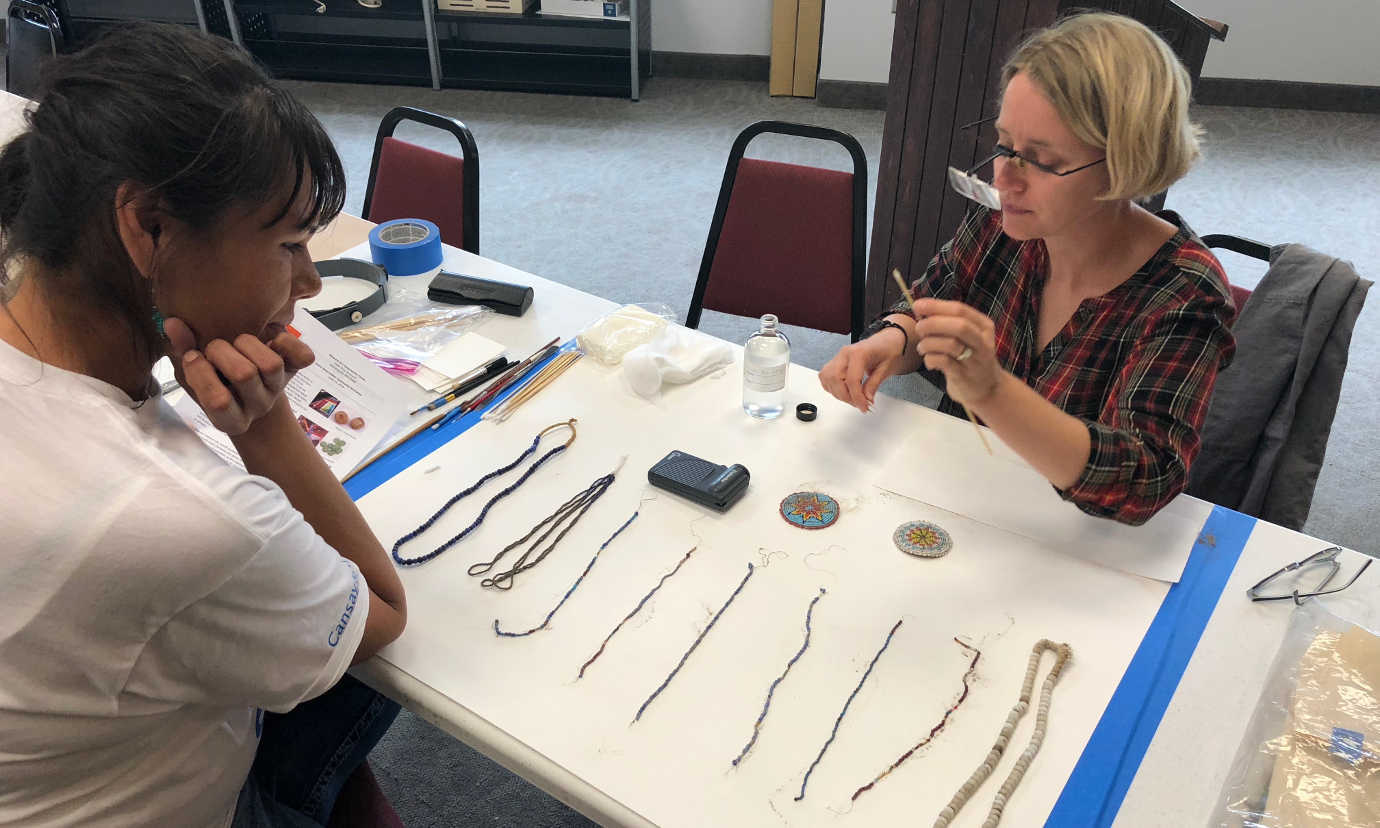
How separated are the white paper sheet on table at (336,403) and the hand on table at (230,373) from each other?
0.34 m

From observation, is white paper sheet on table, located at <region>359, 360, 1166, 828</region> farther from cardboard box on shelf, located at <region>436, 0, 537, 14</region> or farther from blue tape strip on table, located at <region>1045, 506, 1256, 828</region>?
cardboard box on shelf, located at <region>436, 0, 537, 14</region>

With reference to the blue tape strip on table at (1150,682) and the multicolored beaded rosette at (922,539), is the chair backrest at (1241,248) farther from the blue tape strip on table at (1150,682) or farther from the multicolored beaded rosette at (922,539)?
the multicolored beaded rosette at (922,539)

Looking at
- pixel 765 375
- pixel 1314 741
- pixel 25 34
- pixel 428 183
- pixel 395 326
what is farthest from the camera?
pixel 25 34

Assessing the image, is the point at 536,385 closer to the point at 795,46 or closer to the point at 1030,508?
the point at 1030,508

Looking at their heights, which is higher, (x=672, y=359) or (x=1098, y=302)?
(x=1098, y=302)

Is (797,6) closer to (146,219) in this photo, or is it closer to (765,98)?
(765,98)

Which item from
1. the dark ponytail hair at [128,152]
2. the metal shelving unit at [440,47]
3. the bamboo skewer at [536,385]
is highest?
the dark ponytail hair at [128,152]

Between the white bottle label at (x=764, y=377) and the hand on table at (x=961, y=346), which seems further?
the white bottle label at (x=764, y=377)

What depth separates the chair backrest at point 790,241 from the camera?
2.08 meters

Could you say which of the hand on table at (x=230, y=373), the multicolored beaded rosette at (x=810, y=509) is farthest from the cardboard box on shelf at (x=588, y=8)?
the hand on table at (x=230, y=373)

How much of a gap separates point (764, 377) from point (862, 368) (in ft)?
0.60

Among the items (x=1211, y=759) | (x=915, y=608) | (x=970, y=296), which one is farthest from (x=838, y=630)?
(x=970, y=296)

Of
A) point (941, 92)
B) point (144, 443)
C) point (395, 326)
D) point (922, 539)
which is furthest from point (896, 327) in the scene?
point (941, 92)

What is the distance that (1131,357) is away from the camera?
1351 millimetres
